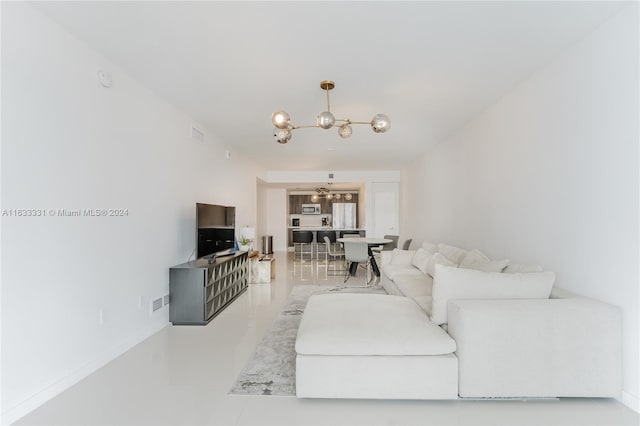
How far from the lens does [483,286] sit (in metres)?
2.35

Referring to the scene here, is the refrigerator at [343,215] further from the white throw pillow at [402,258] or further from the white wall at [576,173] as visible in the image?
the white wall at [576,173]

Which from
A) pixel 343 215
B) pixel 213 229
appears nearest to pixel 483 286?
pixel 213 229

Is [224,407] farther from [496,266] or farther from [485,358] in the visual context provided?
[496,266]

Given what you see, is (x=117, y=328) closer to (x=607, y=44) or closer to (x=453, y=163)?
(x=607, y=44)

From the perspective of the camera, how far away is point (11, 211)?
6.59ft

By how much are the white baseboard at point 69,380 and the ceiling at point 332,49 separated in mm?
2498

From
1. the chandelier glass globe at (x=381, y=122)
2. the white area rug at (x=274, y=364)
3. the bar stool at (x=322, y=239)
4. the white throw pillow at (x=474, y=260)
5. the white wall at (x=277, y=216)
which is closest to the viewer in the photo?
the white area rug at (x=274, y=364)

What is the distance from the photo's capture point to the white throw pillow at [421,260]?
4522 millimetres

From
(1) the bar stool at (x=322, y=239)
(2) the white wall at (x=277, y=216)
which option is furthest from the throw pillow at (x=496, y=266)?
(2) the white wall at (x=277, y=216)

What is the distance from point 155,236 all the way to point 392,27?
305 cm

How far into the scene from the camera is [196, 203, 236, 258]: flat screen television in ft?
13.4

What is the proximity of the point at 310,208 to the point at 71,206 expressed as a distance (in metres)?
10.3

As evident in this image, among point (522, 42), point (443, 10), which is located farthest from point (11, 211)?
point (522, 42)

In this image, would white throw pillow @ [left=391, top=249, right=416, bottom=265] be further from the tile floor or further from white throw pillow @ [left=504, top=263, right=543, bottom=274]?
the tile floor
